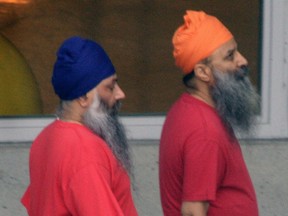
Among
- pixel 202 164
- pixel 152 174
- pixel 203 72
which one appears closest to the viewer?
pixel 202 164

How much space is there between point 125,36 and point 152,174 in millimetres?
860

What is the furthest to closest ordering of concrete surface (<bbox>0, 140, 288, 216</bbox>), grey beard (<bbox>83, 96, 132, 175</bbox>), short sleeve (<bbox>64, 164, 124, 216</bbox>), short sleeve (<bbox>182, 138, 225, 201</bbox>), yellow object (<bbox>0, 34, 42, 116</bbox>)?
yellow object (<bbox>0, 34, 42, 116</bbox>) < concrete surface (<bbox>0, 140, 288, 216</bbox>) < short sleeve (<bbox>182, 138, 225, 201</bbox>) < grey beard (<bbox>83, 96, 132, 175</bbox>) < short sleeve (<bbox>64, 164, 124, 216</bbox>)

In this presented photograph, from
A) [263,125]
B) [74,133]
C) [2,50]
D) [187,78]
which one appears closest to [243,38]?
[263,125]

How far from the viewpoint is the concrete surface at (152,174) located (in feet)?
20.3

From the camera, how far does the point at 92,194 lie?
3697 mm

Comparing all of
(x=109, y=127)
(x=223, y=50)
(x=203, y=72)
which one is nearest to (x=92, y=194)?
(x=109, y=127)

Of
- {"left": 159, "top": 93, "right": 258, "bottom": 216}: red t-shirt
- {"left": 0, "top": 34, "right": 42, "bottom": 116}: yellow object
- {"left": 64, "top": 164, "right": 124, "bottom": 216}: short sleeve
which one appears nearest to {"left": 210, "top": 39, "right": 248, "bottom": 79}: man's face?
{"left": 159, "top": 93, "right": 258, "bottom": 216}: red t-shirt

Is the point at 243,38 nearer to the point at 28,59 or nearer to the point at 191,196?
the point at 28,59

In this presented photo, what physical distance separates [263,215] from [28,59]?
1726 millimetres

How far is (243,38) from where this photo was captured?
6336 mm

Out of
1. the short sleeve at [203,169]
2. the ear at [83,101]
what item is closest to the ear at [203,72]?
the short sleeve at [203,169]

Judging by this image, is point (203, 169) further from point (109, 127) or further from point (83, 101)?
point (83, 101)

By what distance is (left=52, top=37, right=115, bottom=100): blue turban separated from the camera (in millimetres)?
3943

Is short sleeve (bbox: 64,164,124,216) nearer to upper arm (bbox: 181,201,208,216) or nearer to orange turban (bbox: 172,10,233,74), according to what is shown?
upper arm (bbox: 181,201,208,216)
